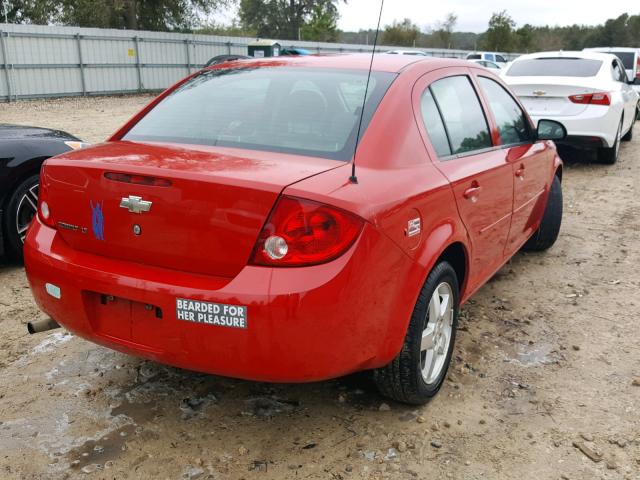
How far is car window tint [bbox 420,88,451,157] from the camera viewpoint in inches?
119

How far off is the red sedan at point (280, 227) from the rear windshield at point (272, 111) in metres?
0.01

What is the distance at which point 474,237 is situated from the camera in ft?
10.6

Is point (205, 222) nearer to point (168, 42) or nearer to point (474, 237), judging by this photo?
point (474, 237)

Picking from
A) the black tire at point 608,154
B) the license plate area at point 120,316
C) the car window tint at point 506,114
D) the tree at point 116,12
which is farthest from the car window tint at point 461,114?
the tree at point 116,12

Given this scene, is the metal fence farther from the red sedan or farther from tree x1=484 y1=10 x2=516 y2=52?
tree x1=484 y1=10 x2=516 y2=52

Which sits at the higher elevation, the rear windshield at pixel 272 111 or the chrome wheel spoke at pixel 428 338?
the rear windshield at pixel 272 111

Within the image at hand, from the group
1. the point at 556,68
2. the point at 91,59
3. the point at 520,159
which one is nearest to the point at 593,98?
the point at 556,68

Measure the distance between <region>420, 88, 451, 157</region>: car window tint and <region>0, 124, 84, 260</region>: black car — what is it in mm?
3087

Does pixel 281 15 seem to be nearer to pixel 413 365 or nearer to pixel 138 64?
pixel 138 64

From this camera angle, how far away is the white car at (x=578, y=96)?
853 centimetres

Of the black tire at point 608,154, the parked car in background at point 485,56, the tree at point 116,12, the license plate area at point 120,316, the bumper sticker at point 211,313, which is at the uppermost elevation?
the tree at point 116,12

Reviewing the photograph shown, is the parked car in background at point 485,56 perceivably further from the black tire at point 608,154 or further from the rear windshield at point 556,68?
the black tire at point 608,154

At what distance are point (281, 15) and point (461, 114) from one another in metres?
61.0

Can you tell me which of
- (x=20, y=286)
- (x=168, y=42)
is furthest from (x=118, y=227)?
(x=168, y=42)
